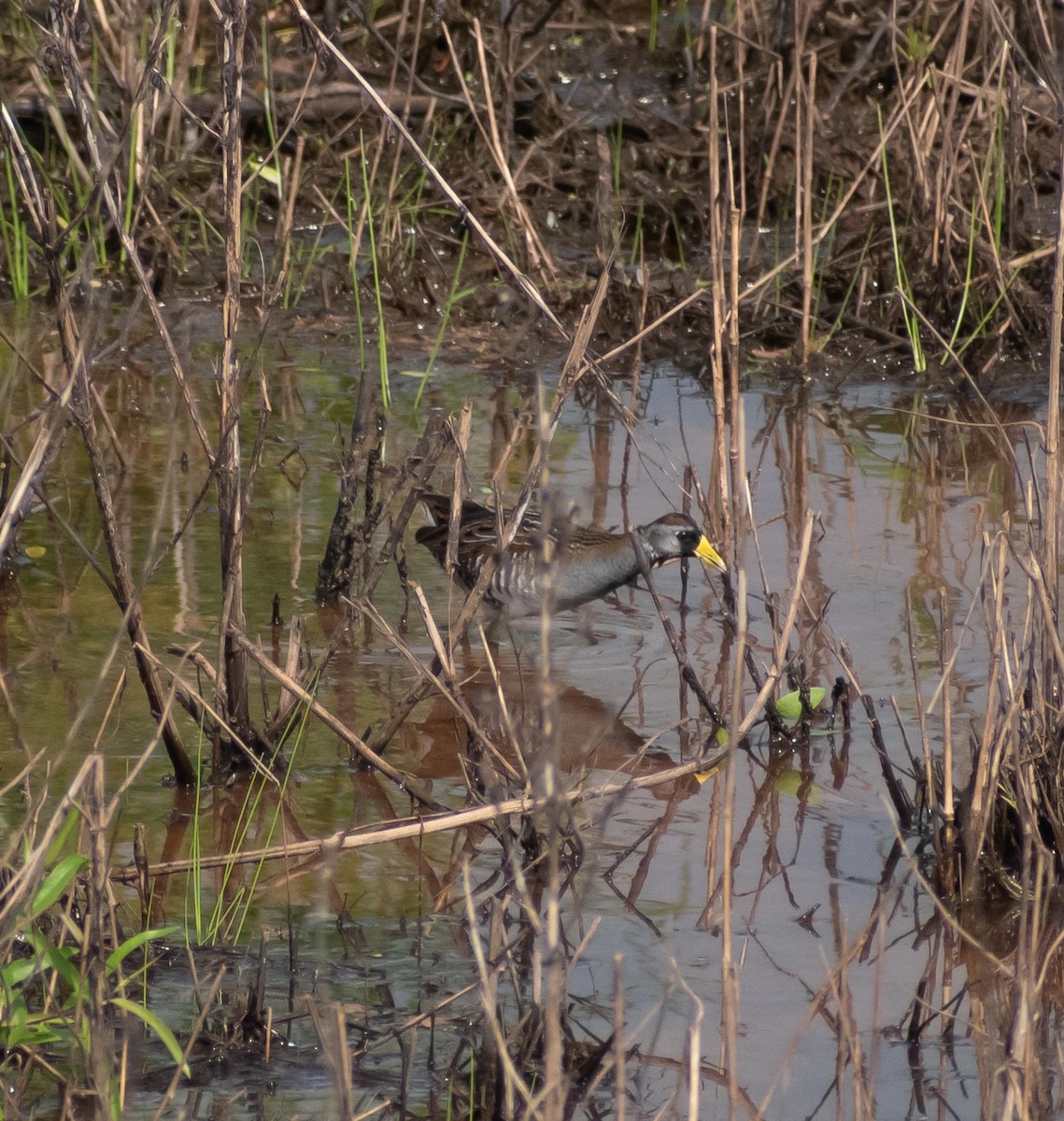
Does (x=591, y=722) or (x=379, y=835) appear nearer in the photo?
(x=379, y=835)

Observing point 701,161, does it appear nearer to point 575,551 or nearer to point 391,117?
point 575,551

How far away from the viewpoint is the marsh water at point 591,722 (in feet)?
10.4

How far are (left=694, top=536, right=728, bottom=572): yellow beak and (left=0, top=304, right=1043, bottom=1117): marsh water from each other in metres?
0.22

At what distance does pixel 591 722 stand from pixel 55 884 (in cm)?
236

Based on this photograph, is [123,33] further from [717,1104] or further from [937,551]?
[717,1104]

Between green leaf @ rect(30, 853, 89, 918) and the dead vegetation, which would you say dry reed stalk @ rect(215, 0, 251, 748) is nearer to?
the dead vegetation

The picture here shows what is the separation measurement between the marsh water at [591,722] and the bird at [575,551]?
0.40 feet

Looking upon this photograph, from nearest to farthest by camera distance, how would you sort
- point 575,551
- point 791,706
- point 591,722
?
point 791,706 < point 591,722 < point 575,551

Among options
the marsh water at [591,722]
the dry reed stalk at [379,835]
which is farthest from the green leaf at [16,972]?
the dry reed stalk at [379,835]

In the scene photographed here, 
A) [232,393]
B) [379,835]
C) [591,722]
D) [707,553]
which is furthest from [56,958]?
[707,553]

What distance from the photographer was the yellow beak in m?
5.41

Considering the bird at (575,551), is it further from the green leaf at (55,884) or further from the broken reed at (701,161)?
the green leaf at (55,884)

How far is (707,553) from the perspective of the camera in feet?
17.9

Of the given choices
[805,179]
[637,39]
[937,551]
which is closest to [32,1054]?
[937,551]
